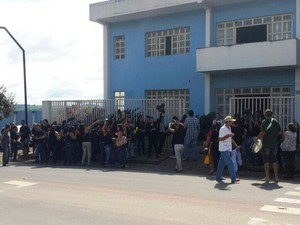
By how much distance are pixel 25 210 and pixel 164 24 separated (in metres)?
16.4

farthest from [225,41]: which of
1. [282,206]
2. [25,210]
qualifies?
[25,210]

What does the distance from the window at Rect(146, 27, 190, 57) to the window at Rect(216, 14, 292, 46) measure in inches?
78.5

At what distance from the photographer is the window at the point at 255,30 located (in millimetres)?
18984

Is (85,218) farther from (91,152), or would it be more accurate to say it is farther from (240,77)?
(240,77)

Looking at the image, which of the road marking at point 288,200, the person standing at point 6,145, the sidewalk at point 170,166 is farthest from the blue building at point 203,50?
the person standing at point 6,145

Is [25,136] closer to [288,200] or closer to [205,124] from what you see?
[205,124]

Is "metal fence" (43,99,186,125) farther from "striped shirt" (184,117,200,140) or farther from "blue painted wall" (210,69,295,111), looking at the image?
"blue painted wall" (210,69,295,111)

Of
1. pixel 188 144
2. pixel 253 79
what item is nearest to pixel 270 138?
pixel 188 144

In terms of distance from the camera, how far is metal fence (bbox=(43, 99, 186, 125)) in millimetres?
17516

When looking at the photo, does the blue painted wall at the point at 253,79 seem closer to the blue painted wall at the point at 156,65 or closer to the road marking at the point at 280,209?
the blue painted wall at the point at 156,65

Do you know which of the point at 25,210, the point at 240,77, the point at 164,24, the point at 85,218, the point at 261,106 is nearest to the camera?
the point at 85,218

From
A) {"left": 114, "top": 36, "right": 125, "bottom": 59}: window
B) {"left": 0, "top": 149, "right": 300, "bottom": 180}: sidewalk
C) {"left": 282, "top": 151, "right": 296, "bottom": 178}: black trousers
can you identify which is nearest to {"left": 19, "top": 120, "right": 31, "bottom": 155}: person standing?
{"left": 0, "top": 149, "right": 300, "bottom": 180}: sidewalk

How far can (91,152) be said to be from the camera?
650 inches

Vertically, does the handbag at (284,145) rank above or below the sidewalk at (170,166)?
above
